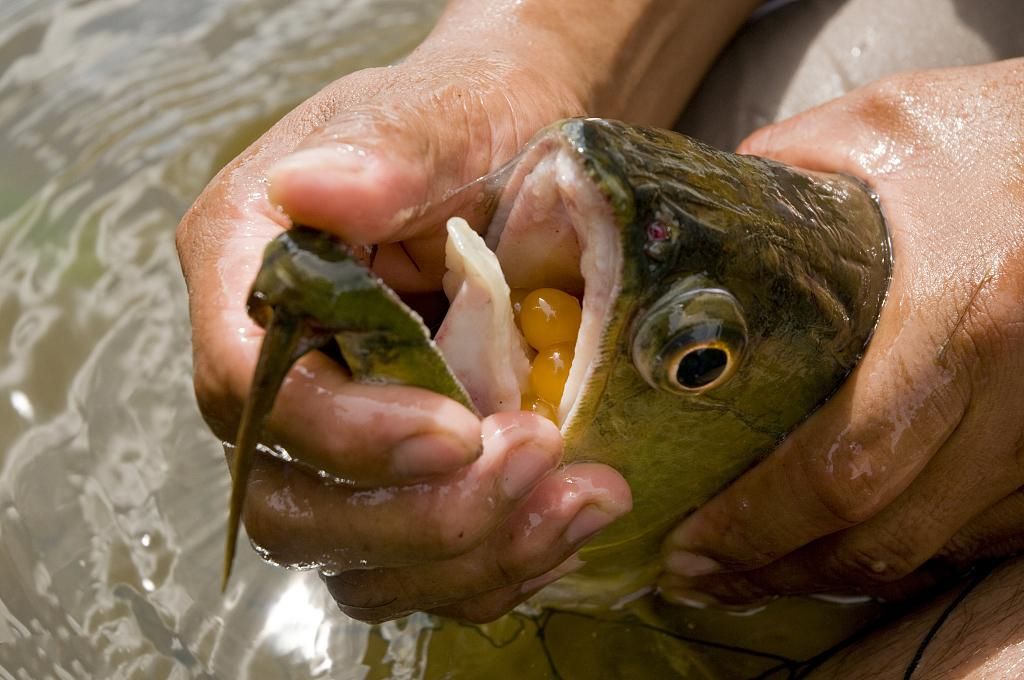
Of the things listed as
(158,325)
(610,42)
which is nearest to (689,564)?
(610,42)

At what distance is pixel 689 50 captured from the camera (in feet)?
10.9

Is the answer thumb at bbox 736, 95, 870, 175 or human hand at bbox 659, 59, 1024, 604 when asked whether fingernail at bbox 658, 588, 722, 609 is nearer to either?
human hand at bbox 659, 59, 1024, 604

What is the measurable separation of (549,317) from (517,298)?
0.08 meters

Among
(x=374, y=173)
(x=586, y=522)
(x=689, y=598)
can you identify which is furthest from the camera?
(x=689, y=598)

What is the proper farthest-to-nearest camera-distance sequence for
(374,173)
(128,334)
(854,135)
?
(128,334) < (854,135) < (374,173)

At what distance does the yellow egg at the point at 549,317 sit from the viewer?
196 cm

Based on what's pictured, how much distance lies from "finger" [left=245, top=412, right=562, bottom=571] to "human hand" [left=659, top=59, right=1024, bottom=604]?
715mm

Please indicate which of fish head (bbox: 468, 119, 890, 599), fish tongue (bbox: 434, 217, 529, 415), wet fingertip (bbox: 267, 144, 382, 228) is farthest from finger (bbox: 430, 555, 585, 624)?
wet fingertip (bbox: 267, 144, 382, 228)

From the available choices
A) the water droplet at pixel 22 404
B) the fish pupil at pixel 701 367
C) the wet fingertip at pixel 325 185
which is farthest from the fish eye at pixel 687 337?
the water droplet at pixel 22 404

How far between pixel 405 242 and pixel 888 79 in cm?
127

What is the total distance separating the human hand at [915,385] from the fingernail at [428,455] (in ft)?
2.93

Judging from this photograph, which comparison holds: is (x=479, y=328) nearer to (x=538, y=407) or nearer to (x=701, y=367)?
(x=538, y=407)

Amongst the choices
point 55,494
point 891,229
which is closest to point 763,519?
point 891,229

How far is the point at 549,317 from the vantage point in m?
1.96
